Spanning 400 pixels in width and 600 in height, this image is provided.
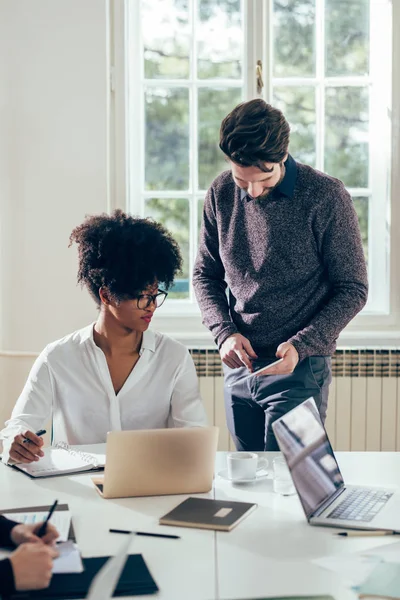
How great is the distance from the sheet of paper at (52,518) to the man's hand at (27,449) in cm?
32

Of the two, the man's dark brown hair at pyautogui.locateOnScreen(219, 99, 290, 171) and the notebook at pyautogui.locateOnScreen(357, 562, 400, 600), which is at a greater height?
the man's dark brown hair at pyautogui.locateOnScreen(219, 99, 290, 171)

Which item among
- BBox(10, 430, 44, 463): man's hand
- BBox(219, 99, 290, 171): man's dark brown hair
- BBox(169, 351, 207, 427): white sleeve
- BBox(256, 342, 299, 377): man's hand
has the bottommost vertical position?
BBox(10, 430, 44, 463): man's hand

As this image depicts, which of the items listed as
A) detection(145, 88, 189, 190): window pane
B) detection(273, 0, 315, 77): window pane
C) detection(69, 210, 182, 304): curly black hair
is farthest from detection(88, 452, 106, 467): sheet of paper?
detection(273, 0, 315, 77): window pane

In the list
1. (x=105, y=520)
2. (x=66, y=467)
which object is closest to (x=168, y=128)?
(x=66, y=467)

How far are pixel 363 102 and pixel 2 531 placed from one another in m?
2.76

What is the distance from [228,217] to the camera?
89.3 inches

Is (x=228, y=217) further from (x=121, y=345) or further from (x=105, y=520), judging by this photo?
(x=105, y=520)

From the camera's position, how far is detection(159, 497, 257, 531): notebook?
55.1 inches

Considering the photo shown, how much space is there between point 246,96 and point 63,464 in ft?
7.08

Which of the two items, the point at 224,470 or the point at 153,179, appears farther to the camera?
the point at 153,179

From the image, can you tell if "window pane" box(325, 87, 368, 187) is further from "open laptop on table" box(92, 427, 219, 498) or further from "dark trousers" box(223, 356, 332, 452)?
"open laptop on table" box(92, 427, 219, 498)

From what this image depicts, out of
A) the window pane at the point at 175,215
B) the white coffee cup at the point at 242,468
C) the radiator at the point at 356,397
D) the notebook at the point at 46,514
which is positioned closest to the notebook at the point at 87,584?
the notebook at the point at 46,514

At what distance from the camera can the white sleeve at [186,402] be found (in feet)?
6.64

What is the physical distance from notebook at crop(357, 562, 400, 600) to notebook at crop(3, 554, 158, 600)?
0.31 metres
